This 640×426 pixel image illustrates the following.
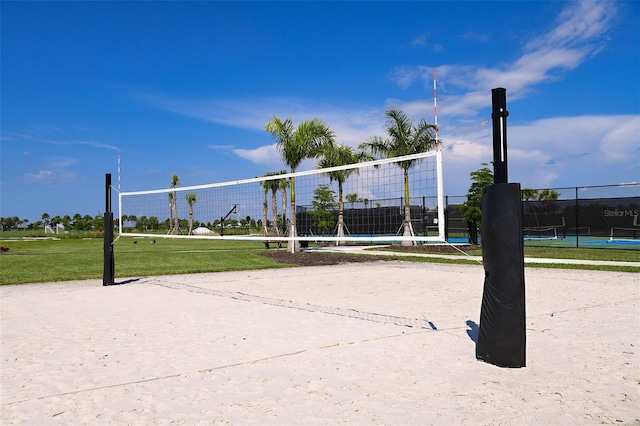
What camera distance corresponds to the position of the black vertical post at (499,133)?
460 cm

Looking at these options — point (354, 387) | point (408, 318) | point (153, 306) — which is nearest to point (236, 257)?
point (153, 306)

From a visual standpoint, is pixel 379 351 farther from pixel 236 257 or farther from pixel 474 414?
pixel 236 257

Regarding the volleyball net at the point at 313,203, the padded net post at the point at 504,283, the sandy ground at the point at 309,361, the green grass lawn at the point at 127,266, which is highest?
the volleyball net at the point at 313,203

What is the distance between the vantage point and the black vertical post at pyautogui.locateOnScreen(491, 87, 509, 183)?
15.1 ft

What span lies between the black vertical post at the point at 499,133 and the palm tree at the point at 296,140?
1403cm

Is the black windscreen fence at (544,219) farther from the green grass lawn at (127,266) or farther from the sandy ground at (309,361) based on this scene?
the sandy ground at (309,361)

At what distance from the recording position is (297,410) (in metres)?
3.26

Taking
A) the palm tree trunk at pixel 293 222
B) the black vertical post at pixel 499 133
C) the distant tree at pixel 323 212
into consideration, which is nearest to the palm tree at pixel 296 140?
the palm tree trunk at pixel 293 222

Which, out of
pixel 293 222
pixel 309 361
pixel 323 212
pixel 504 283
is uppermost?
pixel 323 212

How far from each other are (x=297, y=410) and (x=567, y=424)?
1654 millimetres

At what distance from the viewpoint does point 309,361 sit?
4.43 metres

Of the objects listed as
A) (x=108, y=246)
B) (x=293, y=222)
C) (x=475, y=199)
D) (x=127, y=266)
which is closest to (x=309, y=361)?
(x=108, y=246)

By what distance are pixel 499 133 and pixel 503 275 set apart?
4.31 feet

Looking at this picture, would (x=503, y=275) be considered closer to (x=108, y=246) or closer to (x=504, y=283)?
(x=504, y=283)
